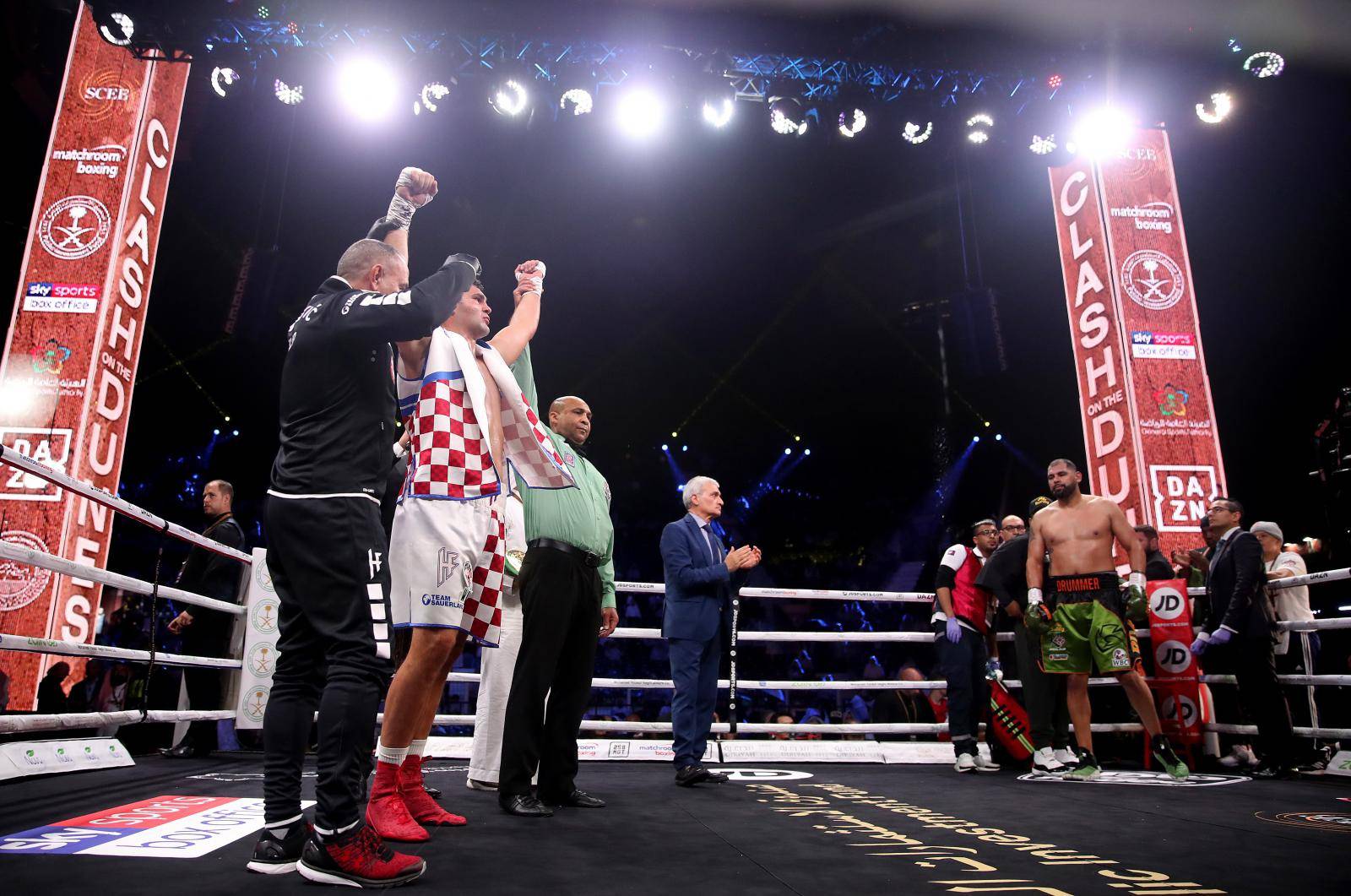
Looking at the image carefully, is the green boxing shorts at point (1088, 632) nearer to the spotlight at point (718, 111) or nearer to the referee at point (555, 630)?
the referee at point (555, 630)

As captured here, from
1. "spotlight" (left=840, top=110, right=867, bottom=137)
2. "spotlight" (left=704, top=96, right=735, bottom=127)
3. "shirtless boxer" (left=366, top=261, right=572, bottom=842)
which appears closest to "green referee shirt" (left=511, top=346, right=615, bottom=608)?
"shirtless boxer" (left=366, top=261, right=572, bottom=842)

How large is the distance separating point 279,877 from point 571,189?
9.74 m

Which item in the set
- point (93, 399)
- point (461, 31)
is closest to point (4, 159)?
point (93, 399)

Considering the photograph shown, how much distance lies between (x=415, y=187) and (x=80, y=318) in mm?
5354

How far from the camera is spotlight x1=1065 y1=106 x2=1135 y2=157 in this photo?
7.01 meters

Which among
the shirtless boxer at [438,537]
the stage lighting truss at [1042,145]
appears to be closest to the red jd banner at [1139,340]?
the stage lighting truss at [1042,145]

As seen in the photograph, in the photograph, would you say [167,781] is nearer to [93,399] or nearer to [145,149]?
[93,399]

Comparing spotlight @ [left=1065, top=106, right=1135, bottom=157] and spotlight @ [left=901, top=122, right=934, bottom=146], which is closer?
spotlight @ [left=1065, top=106, right=1135, bottom=157]

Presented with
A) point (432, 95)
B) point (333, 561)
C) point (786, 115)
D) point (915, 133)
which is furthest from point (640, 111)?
point (333, 561)

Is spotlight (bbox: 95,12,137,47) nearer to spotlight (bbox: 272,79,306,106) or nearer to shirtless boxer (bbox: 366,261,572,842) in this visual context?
spotlight (bbox: 272,79,306,106)

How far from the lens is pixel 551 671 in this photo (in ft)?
8.54

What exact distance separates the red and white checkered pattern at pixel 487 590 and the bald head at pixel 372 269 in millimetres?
632

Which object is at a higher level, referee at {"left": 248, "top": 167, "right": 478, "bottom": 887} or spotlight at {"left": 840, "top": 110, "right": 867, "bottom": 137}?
spotlight at {"left": 840, "top": 110, "right": 867, "bottom": 137}

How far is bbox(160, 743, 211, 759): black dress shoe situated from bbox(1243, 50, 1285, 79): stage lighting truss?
891 centimetres
